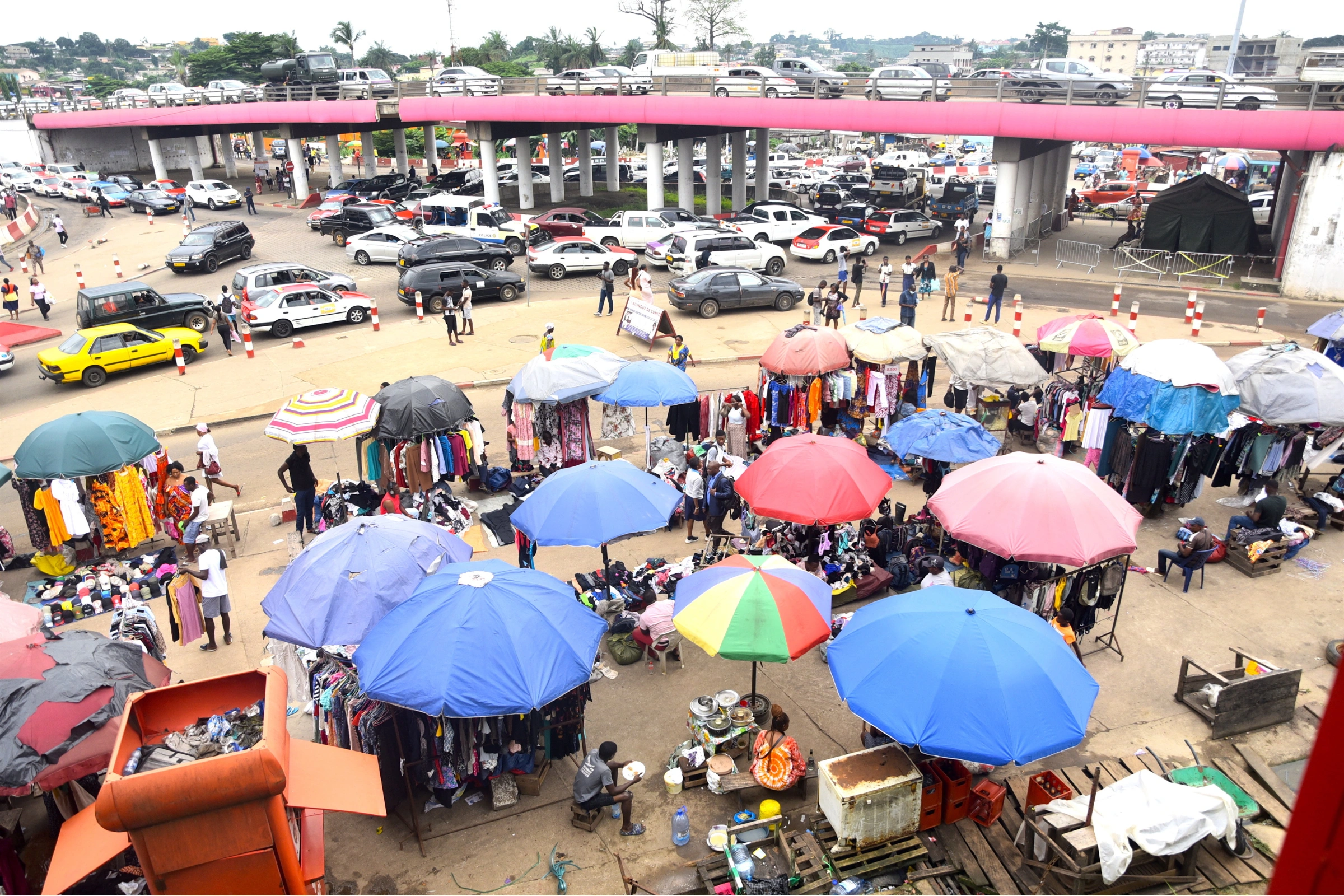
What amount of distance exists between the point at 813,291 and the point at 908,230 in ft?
33.4

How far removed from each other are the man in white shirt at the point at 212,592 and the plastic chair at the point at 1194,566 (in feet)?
41.3

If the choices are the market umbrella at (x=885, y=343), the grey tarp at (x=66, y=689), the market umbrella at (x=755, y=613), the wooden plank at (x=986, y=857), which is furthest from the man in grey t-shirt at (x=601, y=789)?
the market umbrella at (x=885, y=343)

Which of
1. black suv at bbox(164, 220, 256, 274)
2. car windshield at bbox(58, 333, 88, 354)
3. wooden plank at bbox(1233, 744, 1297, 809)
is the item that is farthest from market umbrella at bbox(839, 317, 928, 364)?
black suv at bbox(164, 220, 256, 274)

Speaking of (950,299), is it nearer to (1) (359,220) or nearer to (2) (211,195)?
(1) (359,220)

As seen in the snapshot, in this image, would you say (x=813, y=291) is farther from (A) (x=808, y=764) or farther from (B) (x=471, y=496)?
(A) (x=808, y=764)

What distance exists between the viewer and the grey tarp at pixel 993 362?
49.3 ft

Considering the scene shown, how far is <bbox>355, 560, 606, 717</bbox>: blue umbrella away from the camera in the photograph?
7434mm

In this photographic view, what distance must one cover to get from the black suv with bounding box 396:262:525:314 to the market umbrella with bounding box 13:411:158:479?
13751 millimetres

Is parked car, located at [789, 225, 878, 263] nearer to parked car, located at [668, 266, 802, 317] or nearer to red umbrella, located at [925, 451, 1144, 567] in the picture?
parked car, located at [668, 266, 802, 317]

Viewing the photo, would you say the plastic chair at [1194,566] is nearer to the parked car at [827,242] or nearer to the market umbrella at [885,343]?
the market umbrella at [885,343]

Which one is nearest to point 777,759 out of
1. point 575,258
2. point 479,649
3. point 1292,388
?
point 479,649

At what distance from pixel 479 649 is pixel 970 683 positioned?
416 cm

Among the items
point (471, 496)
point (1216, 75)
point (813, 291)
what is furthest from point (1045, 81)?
point (471, 496)

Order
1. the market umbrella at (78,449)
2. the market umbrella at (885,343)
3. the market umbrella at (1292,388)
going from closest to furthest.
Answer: the market umbrella at (78,449), the market umbrella at (1292,388), the market umbrella at (885,343)
